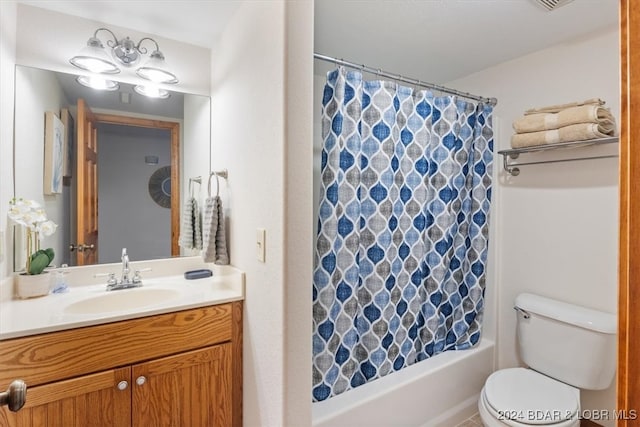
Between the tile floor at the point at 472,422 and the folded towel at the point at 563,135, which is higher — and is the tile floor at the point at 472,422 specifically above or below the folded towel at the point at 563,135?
below

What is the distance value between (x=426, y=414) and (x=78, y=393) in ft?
5.55

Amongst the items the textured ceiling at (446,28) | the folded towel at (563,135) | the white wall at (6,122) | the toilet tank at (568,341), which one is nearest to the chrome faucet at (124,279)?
the white wall at (6,122)

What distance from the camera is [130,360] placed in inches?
49.1

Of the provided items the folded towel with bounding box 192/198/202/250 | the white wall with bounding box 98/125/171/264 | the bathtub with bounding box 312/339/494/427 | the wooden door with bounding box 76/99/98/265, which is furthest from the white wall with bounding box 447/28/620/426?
the wooden door with bounding box 76/99/98/265

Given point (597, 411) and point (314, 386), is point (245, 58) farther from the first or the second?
point (597, 411)

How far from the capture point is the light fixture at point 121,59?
1572 mm

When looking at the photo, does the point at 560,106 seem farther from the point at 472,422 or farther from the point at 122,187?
the point at 122,187

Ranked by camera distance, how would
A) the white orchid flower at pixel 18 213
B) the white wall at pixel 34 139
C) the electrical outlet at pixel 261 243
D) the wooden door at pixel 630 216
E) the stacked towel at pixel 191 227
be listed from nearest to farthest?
the wooden door at pixel 630 216
the electrical outlet at pixel 261 243
the white orchid flower at pixel 18 213
the white wall at pixel 34 139
the stacked towel at pixel 191 227

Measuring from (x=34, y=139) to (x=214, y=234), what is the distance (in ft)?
3.19

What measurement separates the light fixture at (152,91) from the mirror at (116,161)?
0.02m

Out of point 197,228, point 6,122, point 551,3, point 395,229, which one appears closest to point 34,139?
point 6,122

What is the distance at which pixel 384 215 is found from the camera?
1.72 meters

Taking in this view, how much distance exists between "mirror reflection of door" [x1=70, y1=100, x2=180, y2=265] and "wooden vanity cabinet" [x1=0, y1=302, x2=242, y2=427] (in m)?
0.64

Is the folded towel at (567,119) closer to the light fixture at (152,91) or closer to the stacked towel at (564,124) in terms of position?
the stacked towel at (564,124)
